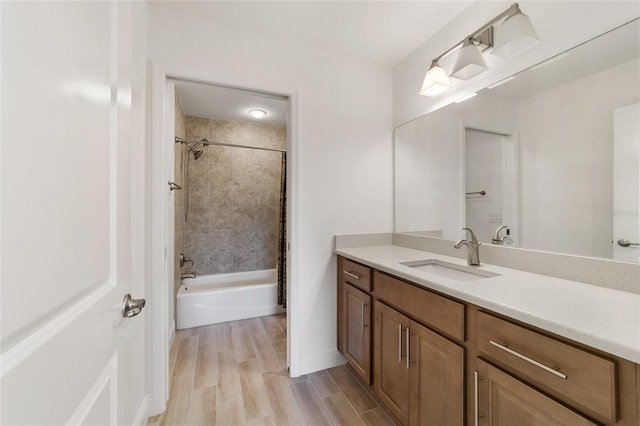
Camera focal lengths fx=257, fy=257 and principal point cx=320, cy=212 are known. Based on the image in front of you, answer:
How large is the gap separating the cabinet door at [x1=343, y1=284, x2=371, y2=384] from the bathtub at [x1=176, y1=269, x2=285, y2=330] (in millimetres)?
1271

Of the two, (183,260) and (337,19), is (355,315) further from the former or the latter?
(183,260)

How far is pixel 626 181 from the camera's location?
3.32ft

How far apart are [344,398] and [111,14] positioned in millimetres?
2070

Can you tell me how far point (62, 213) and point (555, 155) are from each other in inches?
70.9

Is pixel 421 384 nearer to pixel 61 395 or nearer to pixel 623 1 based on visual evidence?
pixel 61 395

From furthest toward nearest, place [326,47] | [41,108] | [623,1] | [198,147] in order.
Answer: [198,147], [326,47], [623,1], [41,108]

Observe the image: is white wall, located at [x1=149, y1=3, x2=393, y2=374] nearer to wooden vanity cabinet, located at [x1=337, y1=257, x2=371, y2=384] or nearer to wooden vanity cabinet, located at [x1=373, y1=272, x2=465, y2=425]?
wooden vanity cabinet, located at [x1=337, y1=257, x2=371, y2=384]

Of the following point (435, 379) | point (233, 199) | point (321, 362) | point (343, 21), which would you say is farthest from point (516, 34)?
point (233, 199)

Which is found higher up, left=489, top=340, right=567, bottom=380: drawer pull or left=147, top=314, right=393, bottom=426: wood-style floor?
left=489, top=340, right=567, bottom=380: drawer pull

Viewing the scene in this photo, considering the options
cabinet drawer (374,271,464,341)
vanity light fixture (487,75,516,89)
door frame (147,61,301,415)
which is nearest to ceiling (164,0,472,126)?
door frame (147,61,301,415)

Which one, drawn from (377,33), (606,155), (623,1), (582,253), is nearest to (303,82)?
(377,33)

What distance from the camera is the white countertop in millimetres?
646

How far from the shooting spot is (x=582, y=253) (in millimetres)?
1114

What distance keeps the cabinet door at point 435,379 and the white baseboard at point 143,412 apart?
1373mm
